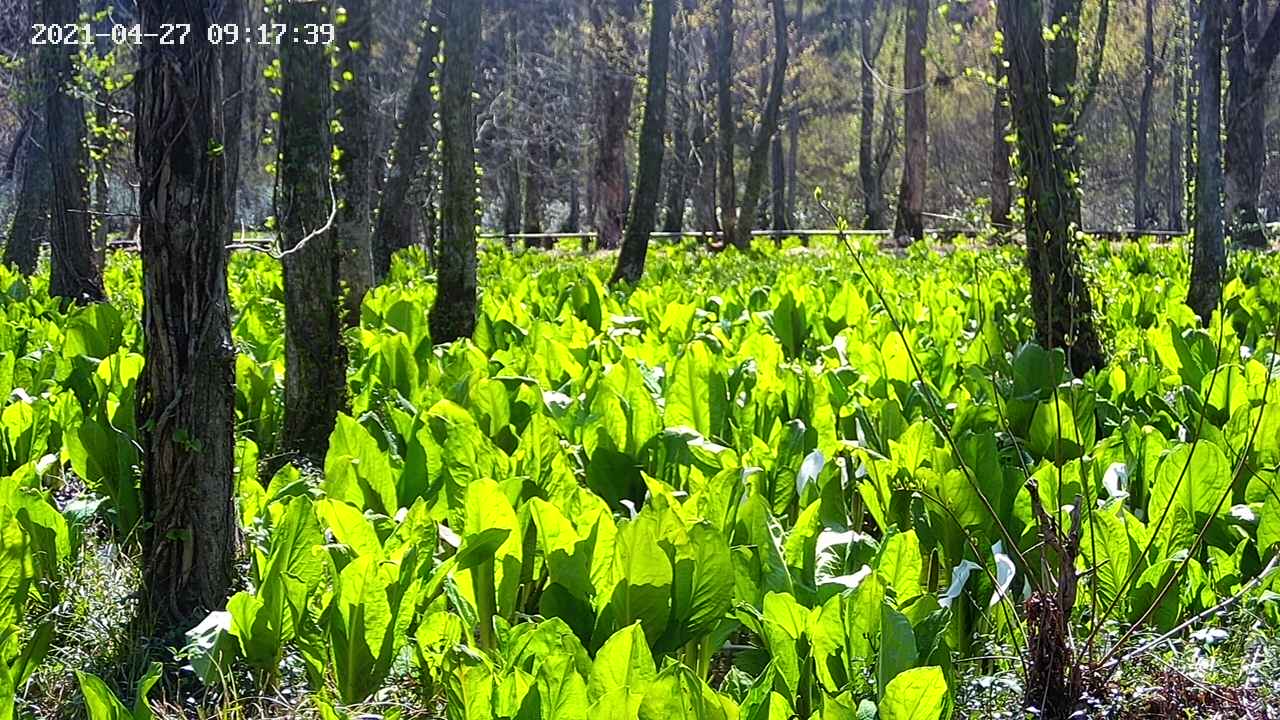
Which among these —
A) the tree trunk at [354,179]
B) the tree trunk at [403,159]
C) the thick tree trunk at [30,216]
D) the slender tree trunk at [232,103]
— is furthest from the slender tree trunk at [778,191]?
the slender tree trunk at [232,103]

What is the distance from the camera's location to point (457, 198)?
750 cm

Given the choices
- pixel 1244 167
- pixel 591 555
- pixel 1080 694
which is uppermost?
pixel 1244 167

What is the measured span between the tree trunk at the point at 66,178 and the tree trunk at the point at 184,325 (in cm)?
647

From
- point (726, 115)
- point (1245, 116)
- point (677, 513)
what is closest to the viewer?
point (677, 513)

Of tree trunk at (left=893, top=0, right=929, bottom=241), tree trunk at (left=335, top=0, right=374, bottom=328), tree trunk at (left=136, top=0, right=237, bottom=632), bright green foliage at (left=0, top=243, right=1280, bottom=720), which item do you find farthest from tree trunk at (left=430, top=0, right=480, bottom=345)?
tree trunk at (left=893, top=0, right=929, bottom=241)

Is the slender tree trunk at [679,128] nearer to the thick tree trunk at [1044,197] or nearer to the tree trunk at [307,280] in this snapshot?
the thick tree trunk at [1044,197]

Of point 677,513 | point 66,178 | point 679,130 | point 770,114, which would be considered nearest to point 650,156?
point 66,178

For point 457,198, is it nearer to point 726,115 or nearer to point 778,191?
point 726,115

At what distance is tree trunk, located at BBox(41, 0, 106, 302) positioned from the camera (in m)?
8.72

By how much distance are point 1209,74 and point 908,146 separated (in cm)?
1343

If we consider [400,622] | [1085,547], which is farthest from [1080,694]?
[400,622]

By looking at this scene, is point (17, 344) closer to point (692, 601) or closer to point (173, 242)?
point (173, 242)

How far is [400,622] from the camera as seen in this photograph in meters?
2.55

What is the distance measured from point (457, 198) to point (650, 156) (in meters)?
4.10
